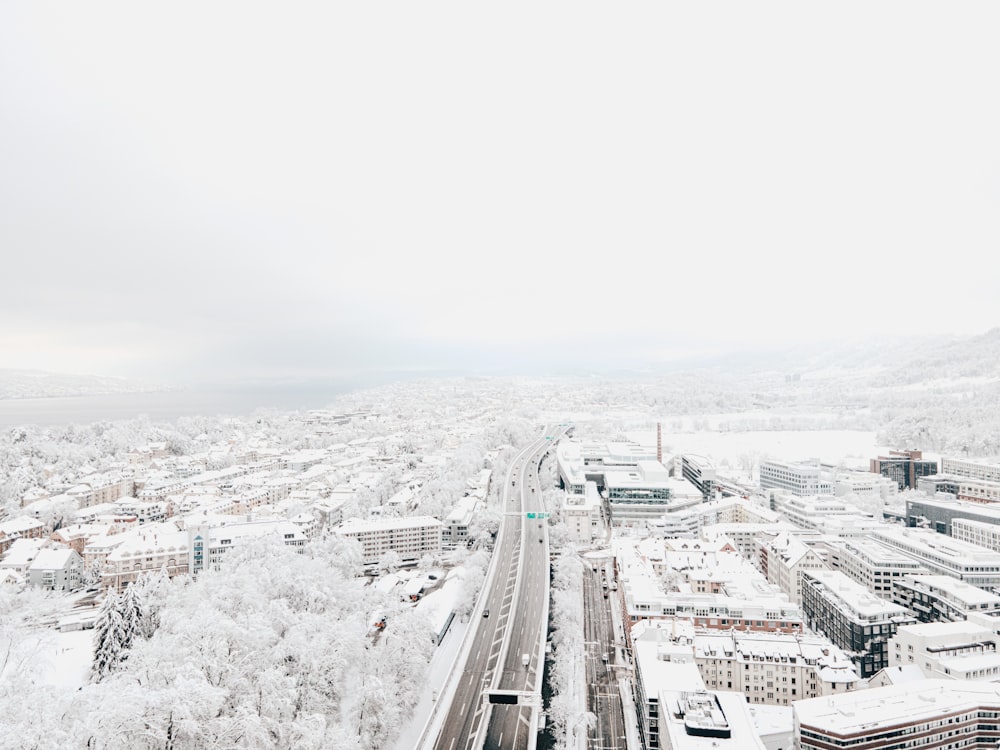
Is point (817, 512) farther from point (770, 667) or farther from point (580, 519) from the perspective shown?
point (770, 667)

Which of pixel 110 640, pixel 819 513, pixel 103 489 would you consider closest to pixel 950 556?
pixel 819 513

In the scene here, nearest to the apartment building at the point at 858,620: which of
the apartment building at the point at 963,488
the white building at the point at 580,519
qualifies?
the white building at the point at 580,519

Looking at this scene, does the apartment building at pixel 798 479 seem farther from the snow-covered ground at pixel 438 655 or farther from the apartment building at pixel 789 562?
the snow-covered ground at pixel 438 655

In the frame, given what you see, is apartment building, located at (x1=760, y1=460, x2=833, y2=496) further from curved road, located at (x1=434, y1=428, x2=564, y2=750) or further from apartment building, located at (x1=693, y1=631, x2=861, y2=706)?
apartment building, located at (x1=693, y1=631, x2=861, y2=706)

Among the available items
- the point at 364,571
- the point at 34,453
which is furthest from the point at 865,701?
the point at 34,453

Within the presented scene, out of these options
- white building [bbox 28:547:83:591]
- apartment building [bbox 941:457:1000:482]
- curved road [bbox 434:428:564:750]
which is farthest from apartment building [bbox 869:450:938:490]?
white building [bbox 28:547:83:591]
